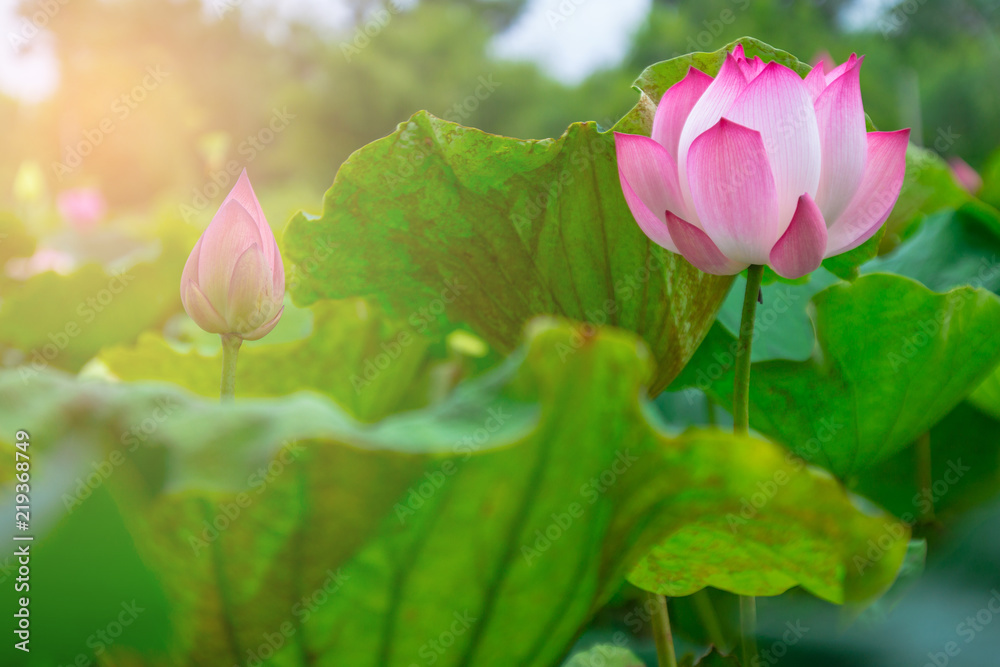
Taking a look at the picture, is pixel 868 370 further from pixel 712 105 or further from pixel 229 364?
pixel 229 364

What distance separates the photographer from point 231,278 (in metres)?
0.31

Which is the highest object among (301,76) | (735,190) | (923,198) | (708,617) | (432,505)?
(301,76)

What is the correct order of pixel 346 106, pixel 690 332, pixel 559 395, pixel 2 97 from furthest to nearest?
pixel 346 106 < pixel 2 97 < pixel 690 332 < pixel 559 395

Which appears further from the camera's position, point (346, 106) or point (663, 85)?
point (346, 106)

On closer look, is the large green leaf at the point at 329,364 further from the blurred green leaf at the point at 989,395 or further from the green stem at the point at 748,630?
A: the blurred green leaf at the point at 989,395

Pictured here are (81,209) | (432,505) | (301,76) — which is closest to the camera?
(432,505)

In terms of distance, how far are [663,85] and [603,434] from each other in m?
0.22

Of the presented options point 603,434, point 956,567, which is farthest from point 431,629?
point 956,567

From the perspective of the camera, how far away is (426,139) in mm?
354

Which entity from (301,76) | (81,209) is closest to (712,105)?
(81,209)

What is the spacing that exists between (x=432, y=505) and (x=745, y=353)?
15 cm

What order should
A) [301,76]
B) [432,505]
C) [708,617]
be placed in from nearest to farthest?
[432,505], [708,617], [301,76]

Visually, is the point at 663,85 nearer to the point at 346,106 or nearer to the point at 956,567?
the point at 956,567

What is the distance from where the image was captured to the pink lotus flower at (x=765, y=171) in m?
0.27
